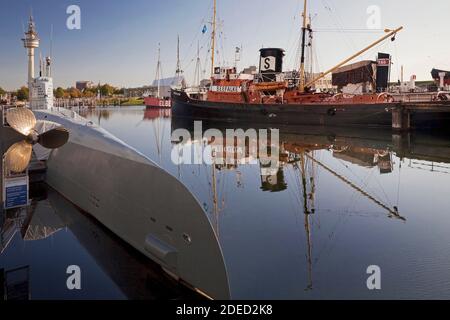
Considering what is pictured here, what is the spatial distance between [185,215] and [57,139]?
643 centimetres

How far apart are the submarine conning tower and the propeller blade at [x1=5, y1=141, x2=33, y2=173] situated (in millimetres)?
43095

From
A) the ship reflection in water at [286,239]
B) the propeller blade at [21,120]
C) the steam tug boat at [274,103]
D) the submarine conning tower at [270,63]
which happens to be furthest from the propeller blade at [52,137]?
the submarine conning tower at [270,63]

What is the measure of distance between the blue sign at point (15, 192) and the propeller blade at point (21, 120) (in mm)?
1446

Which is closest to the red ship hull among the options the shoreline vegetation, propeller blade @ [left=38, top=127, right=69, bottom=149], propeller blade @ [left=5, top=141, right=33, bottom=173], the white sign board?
the shoreline vegetation

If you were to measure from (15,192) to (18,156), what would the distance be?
141cm

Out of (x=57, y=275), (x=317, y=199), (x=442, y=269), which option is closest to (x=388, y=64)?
(x=317, y=199)

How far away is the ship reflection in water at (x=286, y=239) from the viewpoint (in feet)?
20.7

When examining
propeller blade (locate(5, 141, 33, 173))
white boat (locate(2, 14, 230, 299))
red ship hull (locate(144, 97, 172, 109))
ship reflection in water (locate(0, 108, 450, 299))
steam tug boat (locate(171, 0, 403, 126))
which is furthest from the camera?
red ship hull (locate(144, 97, 172, 109))

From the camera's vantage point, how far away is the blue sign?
1004cm

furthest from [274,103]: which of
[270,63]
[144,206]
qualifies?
[144,206]

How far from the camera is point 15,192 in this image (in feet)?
33.5

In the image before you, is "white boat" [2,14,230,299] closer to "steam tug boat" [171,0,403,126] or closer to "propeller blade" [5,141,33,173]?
"propeller blade" [5,141,33,173]
